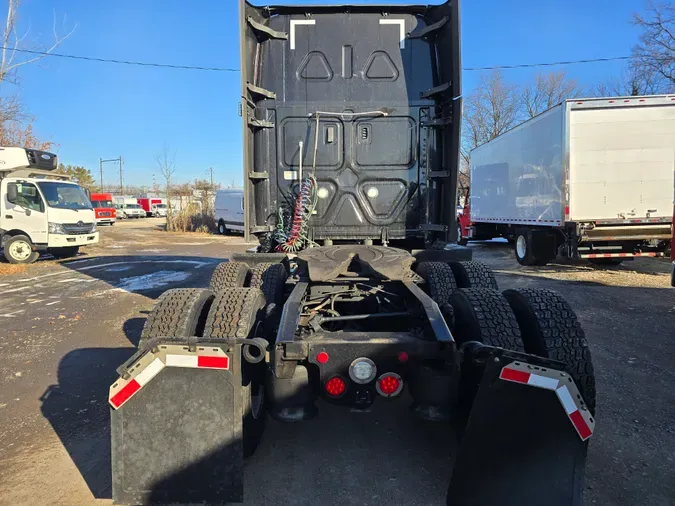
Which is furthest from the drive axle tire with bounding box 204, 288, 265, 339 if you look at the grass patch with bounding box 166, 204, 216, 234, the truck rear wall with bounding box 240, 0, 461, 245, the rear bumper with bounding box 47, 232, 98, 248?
the grass patch with bounding box 166, 204, 216, 234

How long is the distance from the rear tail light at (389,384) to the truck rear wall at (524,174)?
9.10 m

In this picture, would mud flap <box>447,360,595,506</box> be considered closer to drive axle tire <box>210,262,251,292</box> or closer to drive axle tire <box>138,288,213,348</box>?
drive axle tire <box>138,288,213,348</box>

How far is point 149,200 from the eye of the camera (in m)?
55.6

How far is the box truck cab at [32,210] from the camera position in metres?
13.9

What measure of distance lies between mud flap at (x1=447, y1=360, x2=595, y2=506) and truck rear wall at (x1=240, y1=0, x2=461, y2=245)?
136 inches

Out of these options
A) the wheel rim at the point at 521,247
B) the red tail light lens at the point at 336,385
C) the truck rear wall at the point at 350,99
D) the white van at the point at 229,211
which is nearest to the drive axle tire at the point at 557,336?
the red tail light lens at the point at 336,385

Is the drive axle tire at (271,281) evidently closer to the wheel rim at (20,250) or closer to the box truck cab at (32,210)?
the box truck cab at (32,210)

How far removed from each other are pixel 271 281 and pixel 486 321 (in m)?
2.40

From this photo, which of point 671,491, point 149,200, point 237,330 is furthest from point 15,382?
point 149,200

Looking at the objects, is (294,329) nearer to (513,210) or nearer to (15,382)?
(15,382)

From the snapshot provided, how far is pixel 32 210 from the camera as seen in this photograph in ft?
46.1

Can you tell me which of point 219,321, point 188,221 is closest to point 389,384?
point 219,321

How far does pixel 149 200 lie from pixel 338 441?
188 feet

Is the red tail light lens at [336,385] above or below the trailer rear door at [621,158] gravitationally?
below
